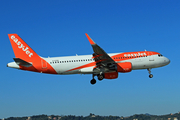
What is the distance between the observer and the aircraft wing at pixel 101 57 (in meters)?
47.5

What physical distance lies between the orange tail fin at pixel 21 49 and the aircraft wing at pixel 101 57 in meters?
14.0

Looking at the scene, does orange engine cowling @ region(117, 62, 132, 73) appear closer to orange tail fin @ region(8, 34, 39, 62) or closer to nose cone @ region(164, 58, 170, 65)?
nose cone @ region(164, 58, 170, 65)

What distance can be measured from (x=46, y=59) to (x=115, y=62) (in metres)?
15.6

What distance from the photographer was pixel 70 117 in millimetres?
151875

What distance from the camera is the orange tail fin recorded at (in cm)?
5355

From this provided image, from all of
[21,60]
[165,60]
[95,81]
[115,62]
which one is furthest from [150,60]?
[21,60]

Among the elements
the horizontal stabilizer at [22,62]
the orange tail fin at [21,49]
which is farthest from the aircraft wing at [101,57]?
the horizontal stabilizer at [22,62]

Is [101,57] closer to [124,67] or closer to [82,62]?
[82,62]

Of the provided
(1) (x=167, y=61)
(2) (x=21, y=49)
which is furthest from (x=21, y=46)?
(1) (x=167, y=61)

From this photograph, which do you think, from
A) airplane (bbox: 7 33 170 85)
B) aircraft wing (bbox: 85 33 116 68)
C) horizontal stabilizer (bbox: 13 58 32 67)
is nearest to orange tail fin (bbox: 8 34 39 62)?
airplane (bbox: 7 33 170 85)

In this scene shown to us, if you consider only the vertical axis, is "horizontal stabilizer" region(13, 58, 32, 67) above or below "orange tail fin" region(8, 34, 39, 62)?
below

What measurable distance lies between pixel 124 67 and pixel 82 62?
31.3ft

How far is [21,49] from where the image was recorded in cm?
5409

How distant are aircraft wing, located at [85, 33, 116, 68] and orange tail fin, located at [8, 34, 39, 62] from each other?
13975 mm
